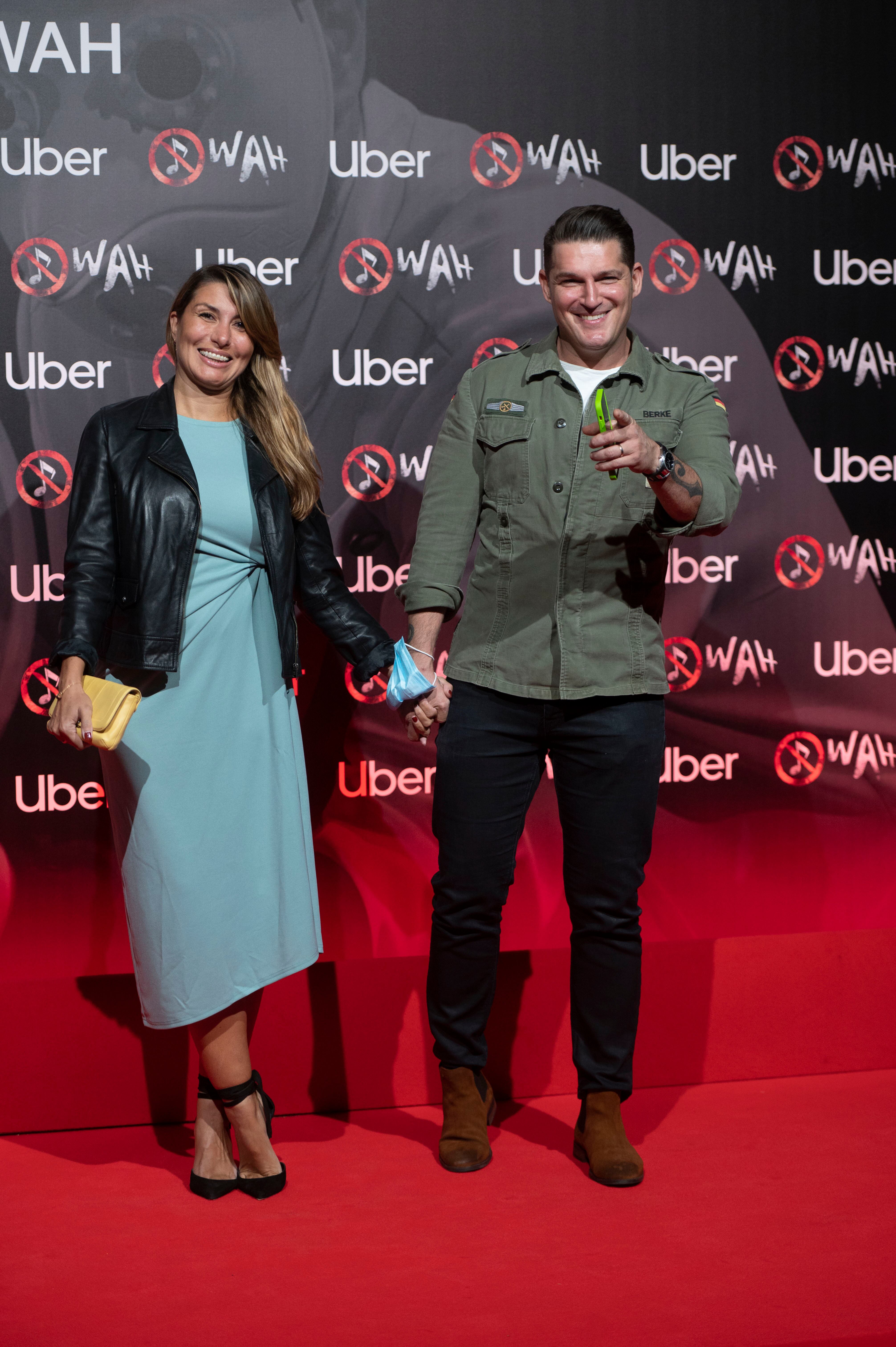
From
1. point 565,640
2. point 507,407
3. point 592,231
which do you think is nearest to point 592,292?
Answer: point 592,231

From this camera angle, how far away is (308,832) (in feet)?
8.99

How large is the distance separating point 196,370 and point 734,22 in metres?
1.80

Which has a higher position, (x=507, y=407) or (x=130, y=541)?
(x=507, y=407)

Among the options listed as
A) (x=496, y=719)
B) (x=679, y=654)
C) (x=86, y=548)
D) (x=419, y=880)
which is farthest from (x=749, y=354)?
(x=86, y=548)

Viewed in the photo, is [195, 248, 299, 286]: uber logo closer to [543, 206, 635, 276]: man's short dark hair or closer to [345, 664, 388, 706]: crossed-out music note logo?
[543, 206, 635, 276]: man's short dark hair

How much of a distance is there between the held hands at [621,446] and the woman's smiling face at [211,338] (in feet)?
2.54

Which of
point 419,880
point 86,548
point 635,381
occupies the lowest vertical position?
point 419,880

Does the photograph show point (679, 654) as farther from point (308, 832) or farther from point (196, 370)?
point (196, 370)

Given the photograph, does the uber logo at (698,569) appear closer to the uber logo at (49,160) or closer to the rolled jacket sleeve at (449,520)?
the rolled jacket sleeve at (449,520)

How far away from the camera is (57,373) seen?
313 centimetres

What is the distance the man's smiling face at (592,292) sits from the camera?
8.29ft

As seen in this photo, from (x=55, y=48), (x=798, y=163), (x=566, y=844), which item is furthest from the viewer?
(x=798, y=163)

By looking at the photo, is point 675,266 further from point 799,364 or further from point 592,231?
point 592,231

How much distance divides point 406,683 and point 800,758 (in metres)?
1.38
